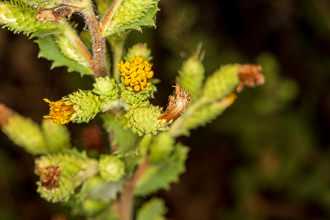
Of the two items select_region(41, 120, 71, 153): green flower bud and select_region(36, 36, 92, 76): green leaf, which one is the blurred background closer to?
select_region(41, 120, 71, 153): green flower bud

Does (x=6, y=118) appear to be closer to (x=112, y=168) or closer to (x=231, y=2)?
(x=112, y=168)

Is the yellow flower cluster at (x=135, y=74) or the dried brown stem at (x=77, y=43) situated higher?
the dried brown stem at (x=77, y=43)

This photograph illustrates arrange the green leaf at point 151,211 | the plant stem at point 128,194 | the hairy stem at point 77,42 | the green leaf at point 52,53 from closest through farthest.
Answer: the hairy stem at point 77,42
the green leaf at point 52,53
the plant stem at point 128,194
the green leaf at point 151,211

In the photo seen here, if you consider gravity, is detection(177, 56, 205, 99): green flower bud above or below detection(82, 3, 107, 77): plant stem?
above

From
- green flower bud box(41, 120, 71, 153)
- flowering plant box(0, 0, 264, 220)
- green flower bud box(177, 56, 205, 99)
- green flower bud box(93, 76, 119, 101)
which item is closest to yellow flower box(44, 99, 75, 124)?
flowering plant box(0, 0, 264, 220)

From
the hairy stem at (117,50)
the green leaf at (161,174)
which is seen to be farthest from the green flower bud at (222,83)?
the hairy stem at (117,50)

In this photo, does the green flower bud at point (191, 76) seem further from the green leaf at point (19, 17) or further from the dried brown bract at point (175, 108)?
the green leaf at point (19, 17)

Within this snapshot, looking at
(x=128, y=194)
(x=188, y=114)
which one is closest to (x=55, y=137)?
(x=128, y=194)

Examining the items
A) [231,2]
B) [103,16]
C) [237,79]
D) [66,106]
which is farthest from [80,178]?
[231,2]
